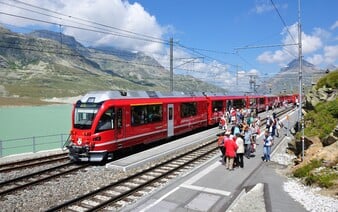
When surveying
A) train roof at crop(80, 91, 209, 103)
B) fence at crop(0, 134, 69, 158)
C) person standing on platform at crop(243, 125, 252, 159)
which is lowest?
fence at crop(0, 134, 69, 158)

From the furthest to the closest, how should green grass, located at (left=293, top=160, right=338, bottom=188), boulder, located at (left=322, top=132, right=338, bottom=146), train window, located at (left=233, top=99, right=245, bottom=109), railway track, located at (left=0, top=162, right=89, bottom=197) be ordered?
train window, located at (left=233, top=99, right=245, bottom=109), boulder, located at (left=322, top=132, right=338, bottom=146), railway track, located at (left=0, top=162, right=89, bottom=197), green grass, located at (left=293, top=160, right=338, bottom=188)

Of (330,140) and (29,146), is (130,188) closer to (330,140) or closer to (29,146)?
(330,140)

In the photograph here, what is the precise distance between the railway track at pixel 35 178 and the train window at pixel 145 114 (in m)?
3.84

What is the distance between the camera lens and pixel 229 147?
1517cm

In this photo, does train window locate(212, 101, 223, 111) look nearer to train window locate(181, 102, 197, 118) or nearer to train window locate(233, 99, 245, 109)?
train window locate(233, 99, 245, 109)

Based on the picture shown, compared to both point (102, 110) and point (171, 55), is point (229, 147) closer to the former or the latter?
point (102, 110)

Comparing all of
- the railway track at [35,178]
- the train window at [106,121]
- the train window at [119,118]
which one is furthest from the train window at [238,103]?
the railway track at [35,178]

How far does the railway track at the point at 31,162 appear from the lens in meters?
16.2

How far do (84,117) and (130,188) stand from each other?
557 centimetres

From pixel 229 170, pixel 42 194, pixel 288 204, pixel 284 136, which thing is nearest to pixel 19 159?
pixel 42 194

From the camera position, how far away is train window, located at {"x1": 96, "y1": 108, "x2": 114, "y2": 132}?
1661 centimetres

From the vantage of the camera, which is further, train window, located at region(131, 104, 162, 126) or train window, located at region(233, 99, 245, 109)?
train window, located at region(233, 99, 245, 109)

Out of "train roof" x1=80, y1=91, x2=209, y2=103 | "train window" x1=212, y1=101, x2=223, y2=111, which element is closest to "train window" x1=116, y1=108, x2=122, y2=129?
"train roof" x1=80, y1=91, x2=209, y2=103

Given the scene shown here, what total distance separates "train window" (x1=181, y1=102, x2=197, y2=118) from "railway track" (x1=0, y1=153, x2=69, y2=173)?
9.55m
